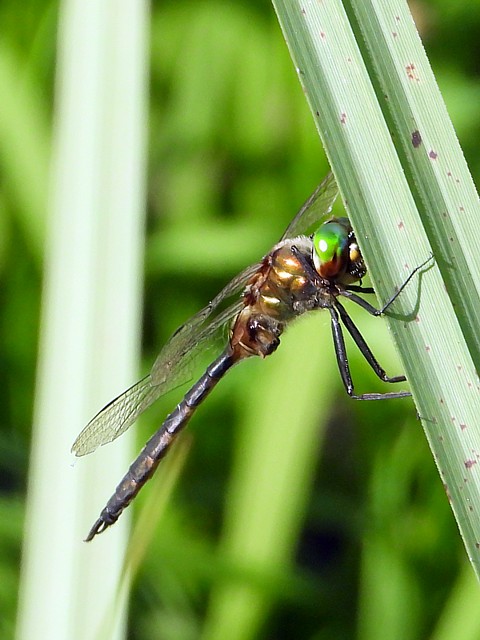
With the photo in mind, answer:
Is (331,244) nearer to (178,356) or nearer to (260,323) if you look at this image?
(260,323)

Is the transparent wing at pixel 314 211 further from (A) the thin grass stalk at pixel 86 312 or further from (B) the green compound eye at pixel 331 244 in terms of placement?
(A) the thin grass stalk at pixel 86 312

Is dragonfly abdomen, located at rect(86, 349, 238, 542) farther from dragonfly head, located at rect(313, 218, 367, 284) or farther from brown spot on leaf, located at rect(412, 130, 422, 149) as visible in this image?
brown spot on leaf, located at rect(412, 130, 422, 149)

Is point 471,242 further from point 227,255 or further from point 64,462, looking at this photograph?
point 227,255

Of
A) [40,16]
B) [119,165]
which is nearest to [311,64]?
[119,165]

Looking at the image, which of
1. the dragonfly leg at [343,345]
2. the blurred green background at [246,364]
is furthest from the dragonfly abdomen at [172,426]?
the dragonfly leg at [343,345]

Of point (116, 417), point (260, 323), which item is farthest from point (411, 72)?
point (260, 323)

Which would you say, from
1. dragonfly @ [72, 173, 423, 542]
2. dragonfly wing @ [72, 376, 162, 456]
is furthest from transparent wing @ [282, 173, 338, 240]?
dragonfly wing @ [72, 376, 162, 456]
